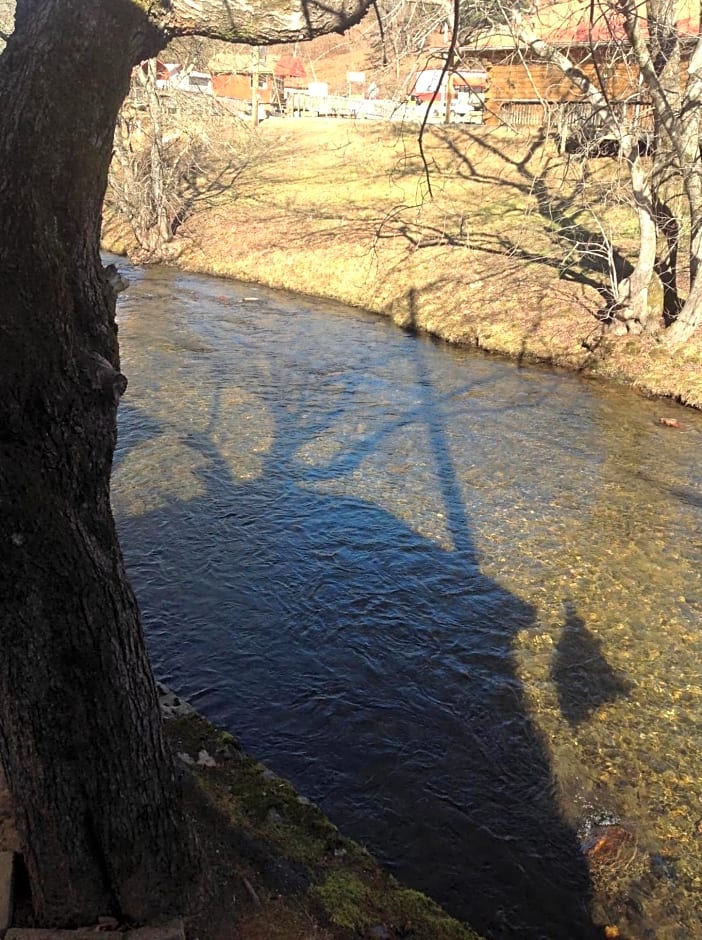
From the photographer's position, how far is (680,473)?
38.6 ft

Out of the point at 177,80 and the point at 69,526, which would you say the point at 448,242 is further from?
the point at 69,526

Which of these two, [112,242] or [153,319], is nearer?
[153,319]

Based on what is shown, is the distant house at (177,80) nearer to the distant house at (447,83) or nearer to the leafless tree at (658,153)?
the distant house at (447,83)

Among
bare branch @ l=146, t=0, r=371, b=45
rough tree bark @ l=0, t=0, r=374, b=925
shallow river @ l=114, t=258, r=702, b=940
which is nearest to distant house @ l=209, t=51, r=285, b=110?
shallow river @ l=114, t=258, r=702, b=940

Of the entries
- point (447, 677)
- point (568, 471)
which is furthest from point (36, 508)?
point (568, 471)

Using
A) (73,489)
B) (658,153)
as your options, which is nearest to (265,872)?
(73,489)

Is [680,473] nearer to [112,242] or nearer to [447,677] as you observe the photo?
[447,677]

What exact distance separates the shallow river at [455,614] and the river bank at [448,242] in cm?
244

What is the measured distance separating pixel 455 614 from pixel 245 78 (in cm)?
5588

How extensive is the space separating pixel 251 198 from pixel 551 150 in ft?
41.4

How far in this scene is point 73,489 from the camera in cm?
319

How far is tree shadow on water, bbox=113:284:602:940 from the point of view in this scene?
546 cm

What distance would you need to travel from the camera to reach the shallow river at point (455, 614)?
18.4ft

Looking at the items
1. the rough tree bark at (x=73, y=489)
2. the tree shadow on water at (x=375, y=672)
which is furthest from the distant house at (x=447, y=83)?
the tree shadow on water at (x=375, y=672)
